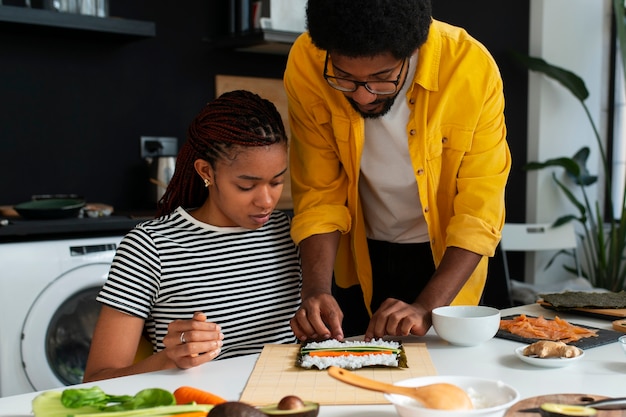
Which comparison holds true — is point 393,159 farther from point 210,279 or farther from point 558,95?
point 558,95

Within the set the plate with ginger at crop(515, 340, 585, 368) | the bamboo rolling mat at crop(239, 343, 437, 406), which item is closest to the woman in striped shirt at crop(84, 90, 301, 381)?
the bamboo rolling mat at crop(239, 343, 437, 406)

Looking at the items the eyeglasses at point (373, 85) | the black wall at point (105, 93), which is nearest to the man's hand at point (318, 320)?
the eyeglasses at point (373, 85)

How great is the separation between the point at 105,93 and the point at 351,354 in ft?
8.58

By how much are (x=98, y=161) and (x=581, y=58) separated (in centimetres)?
268

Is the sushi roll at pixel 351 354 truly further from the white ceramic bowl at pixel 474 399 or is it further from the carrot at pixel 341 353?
the white ceramic bowl at pixel 474 399

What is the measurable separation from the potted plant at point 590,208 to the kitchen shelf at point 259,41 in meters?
1.39

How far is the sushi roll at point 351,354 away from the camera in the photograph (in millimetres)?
1297

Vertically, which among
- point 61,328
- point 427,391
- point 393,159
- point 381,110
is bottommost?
point 61,328

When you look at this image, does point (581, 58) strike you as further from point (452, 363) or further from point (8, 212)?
point (452, 363)

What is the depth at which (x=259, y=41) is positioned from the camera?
11.7 feet

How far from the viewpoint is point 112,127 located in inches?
144

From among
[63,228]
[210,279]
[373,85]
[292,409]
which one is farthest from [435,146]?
[63,228]

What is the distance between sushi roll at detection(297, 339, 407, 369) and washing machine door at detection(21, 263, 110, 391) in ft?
5.91

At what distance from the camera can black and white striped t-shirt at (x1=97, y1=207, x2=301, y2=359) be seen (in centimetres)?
157
